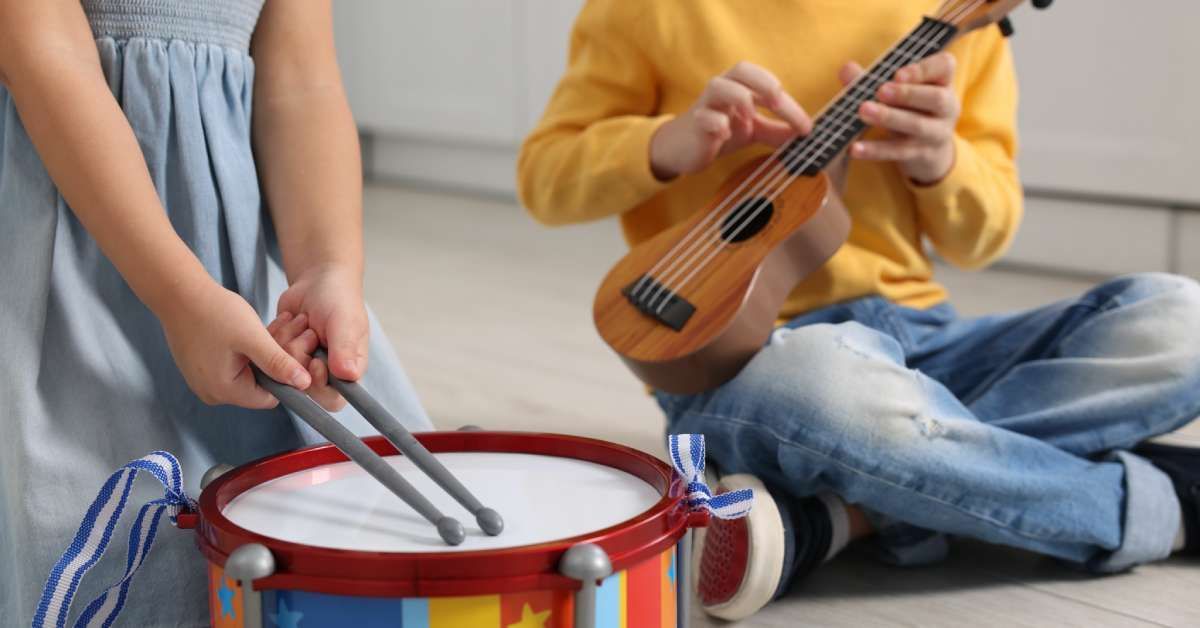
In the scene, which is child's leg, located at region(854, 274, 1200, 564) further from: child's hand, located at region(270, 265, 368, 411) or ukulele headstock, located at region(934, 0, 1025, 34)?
child's hand, located at region(270, 265, 368, 411)

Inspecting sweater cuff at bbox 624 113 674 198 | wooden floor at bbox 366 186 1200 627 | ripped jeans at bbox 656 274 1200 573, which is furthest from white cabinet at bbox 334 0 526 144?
ripped jeans at bbox 656 274 1200 573

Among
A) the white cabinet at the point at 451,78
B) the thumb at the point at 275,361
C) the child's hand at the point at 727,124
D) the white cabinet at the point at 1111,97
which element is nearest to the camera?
the thumb at the point at 275,361

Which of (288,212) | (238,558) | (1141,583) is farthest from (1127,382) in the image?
(238,558)

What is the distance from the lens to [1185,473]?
3.32ft

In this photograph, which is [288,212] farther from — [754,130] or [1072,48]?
[1072,48]

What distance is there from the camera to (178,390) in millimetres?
782

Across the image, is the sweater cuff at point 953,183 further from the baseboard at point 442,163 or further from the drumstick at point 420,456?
the baseboard at point 442,163

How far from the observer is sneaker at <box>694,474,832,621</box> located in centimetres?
88

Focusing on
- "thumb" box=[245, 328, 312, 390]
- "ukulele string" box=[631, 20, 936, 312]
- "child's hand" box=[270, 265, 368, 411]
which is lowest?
"ukulele string" box=[631, 20, 936, 312]

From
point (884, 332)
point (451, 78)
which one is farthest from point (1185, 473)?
point (451, 78)

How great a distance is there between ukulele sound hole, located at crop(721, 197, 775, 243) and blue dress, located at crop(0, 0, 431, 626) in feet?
1.07

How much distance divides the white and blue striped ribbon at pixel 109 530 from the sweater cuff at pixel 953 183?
66 centimetres

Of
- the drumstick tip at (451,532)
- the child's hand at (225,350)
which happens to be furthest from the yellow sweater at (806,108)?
the drumstick tip at (451,532)

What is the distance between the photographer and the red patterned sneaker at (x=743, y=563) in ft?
2.88
